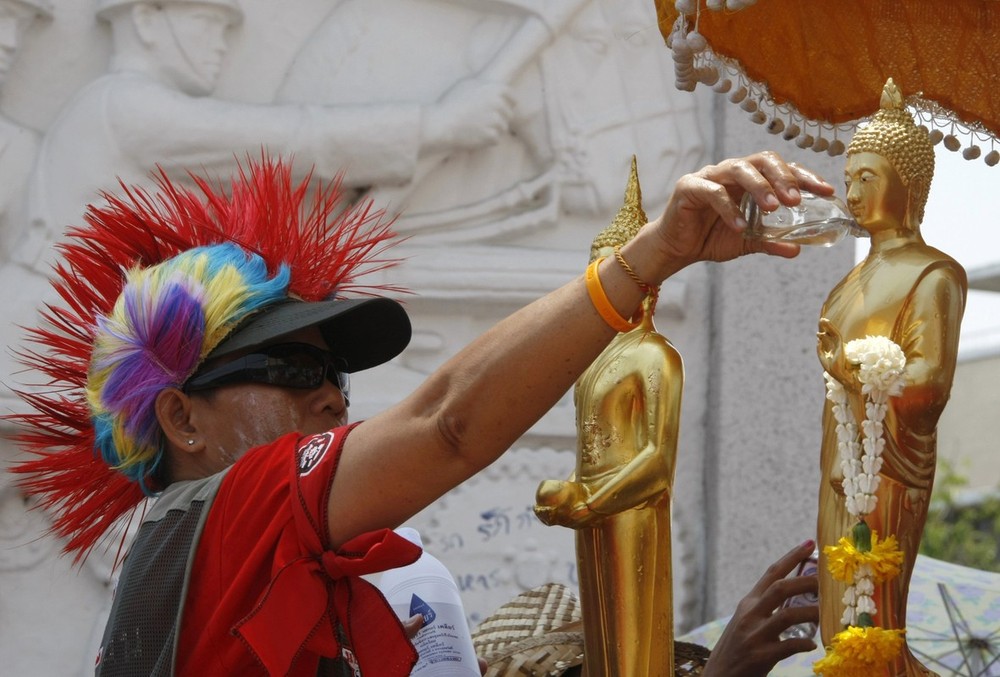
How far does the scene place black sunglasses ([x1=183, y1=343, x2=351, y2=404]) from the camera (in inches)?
103

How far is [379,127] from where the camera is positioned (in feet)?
14.0

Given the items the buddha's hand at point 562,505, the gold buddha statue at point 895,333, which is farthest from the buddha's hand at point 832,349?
the buddha's hand at point 562,505

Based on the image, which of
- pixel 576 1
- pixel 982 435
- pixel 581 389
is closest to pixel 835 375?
pixel 581 389

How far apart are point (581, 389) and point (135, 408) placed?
74cm

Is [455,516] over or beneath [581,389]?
beneath

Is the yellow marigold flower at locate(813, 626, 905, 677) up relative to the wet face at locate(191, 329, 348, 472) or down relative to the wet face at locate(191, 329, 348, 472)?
down

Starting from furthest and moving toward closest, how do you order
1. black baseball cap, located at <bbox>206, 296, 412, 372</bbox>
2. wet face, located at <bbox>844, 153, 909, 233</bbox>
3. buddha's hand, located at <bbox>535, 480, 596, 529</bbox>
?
black baseball cap, located at <bbox>206, 296, 412, 372</bbox>
buddha's hand, located at <bbox>535, 480, 596, 529</bbox>
wet face, located at <bbox>844, 153, 909, 233</bbox>

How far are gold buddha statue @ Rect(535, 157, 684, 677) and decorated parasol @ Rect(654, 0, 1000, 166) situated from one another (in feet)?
1.16

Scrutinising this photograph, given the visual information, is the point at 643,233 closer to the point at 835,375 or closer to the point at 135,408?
the point at 835,375

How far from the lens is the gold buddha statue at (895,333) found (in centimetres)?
215

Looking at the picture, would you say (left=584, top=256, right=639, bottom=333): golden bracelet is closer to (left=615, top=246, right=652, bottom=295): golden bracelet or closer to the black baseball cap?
(left=615, top=246, right=652, bottom=295): golden bracelet

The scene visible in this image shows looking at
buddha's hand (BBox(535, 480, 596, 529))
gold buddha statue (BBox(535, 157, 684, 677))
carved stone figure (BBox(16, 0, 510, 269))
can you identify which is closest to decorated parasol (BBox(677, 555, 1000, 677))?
gold buddha statue (BBox(535, 157, 684, 677))

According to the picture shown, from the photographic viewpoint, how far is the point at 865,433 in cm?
216

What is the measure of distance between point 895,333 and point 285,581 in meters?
0.89
